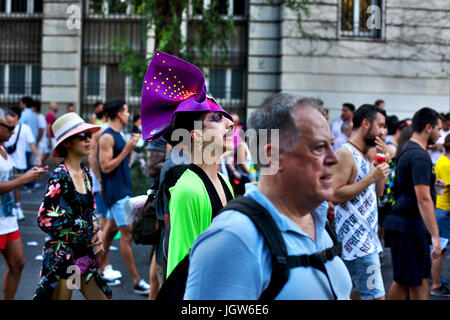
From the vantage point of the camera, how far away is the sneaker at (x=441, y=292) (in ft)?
23.3

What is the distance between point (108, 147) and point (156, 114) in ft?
13.1

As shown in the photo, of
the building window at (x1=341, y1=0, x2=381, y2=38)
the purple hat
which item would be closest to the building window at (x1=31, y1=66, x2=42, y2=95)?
the building window at (x1=341, y1=0, x2=381, y2=38)

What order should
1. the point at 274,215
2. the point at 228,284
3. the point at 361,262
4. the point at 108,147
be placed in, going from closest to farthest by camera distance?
the point at 228,284
the point at 274,215
the point at 361,262
the point at 108,147

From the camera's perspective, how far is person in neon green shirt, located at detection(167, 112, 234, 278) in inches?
122

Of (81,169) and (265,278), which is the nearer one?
(265,278)

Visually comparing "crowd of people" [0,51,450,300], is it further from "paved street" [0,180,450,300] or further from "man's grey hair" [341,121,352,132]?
"man's grey hair" [341,121,352,132]

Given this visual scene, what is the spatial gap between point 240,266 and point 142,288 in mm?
5208

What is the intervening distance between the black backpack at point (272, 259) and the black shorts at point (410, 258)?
380 cm

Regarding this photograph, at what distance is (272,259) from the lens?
1.89m

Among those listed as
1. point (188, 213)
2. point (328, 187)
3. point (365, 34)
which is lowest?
point (188, 213)

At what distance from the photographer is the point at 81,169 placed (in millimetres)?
5074

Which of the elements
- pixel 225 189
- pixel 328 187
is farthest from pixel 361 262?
pixel 328 187

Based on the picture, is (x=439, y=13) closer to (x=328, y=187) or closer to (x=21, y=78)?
(x=21, y=78)

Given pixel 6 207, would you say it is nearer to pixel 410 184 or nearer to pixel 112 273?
pixel 112 273
